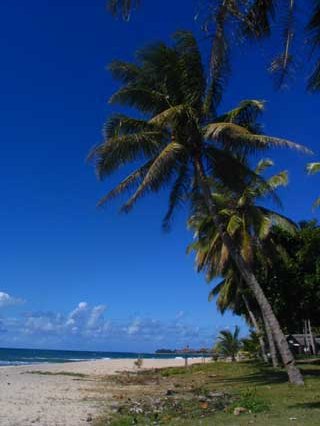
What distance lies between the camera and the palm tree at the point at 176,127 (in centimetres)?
1616

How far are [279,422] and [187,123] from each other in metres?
10.2

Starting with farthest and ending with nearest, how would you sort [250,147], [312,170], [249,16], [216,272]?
[216,272], [312,170], [250,147], [249,16]

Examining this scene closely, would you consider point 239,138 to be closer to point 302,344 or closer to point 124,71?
point 124,71

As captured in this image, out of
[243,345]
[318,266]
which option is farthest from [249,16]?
[243,345]

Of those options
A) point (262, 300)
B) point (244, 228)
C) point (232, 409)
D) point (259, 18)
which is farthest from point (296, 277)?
point (259, 18)

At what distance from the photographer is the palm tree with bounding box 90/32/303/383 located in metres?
16.2

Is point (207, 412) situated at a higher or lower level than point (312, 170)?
lower

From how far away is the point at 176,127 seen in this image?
54.5 ft

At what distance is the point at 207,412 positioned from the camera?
1091 cm

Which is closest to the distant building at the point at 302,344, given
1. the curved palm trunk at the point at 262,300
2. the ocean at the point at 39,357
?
the ocean at the point at 39,357

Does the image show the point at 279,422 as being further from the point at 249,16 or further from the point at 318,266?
the point at 318,266

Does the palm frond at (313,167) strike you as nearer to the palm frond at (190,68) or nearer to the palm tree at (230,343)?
the palm frond at (190,68)

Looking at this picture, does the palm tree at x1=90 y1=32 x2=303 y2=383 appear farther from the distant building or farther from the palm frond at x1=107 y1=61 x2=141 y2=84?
the distant building

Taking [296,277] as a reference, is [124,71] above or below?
above
